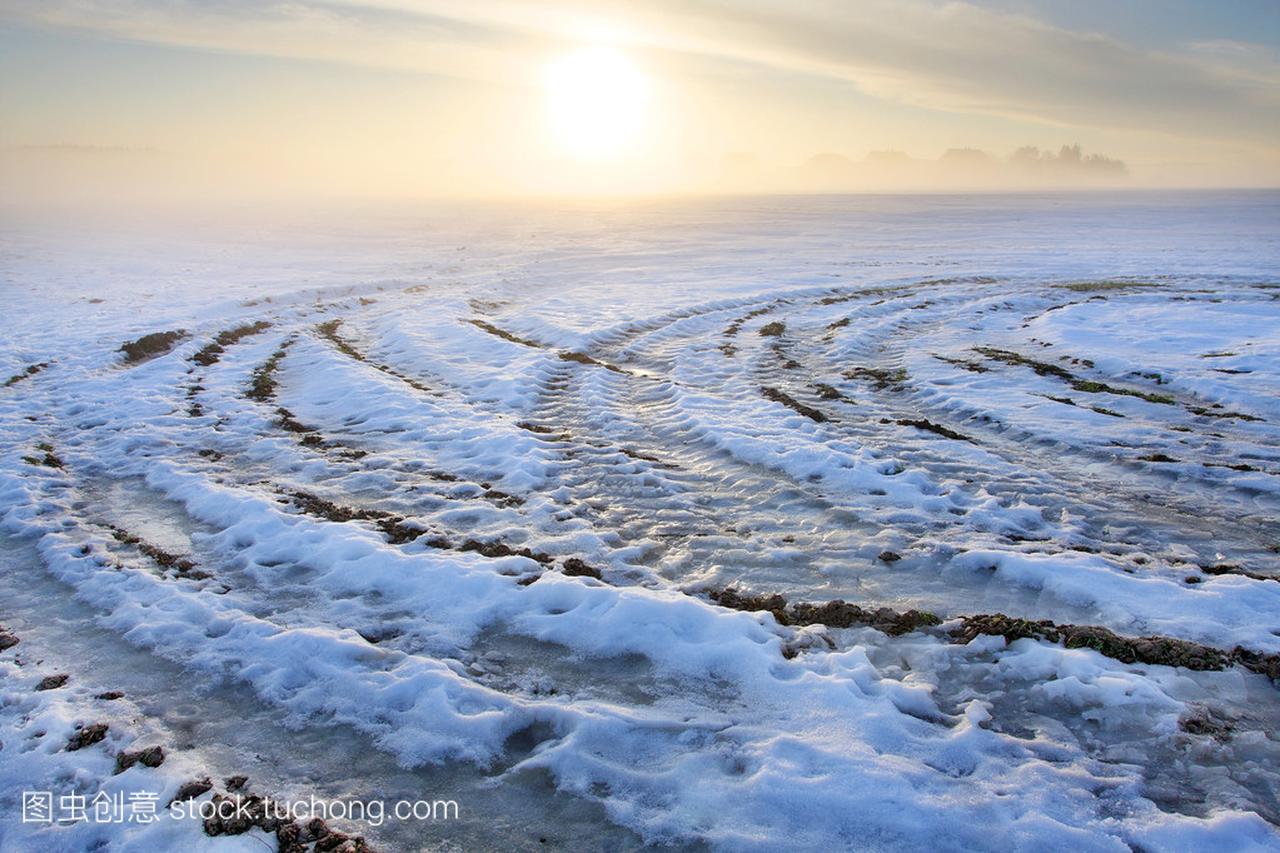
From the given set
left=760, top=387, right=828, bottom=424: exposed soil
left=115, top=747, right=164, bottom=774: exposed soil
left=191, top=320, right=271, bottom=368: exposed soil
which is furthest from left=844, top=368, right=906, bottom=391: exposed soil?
left=191, top=320, right=271, bottom=368: exposed soil

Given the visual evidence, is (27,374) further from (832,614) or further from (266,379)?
(832,614)

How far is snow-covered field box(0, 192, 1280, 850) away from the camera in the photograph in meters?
4.21

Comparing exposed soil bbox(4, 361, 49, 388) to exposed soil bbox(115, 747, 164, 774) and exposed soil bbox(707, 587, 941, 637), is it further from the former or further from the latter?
exposed soil bbox(707, 587, 941, 637)

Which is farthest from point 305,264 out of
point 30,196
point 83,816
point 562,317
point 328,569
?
point 30,196

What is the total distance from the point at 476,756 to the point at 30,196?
170m

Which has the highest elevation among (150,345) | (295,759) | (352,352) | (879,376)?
(879,376)

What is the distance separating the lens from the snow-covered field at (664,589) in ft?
13.8

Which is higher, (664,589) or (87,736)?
(664,589)

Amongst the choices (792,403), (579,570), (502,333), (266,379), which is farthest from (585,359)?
(579,570)

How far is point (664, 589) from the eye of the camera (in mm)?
6352

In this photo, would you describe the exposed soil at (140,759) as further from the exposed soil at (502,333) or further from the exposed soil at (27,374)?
the exposed soil at (27,374)

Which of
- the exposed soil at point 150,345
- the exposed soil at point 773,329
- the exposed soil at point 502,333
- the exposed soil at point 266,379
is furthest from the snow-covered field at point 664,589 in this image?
the exposed soil at point 773,329

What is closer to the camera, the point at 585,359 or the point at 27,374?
the point at 27,374

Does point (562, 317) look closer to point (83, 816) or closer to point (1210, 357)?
point (1210, 357)
